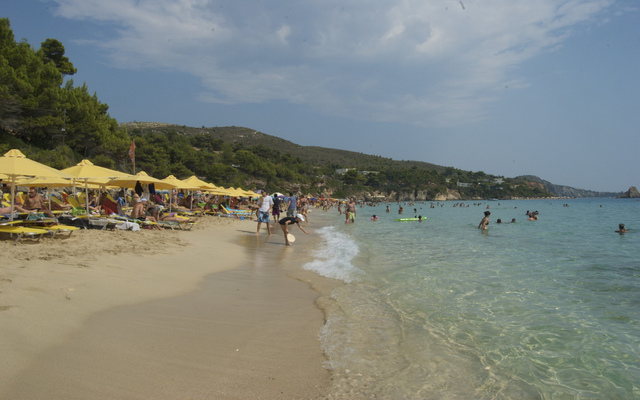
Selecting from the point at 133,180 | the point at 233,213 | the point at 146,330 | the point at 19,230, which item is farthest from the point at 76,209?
the point at 146,330

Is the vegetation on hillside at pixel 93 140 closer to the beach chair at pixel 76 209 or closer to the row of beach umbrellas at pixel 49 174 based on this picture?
the beach chair at pixel 76 209

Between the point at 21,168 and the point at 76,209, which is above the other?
the point at 21,168

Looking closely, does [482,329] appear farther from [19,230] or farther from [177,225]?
[177,225]

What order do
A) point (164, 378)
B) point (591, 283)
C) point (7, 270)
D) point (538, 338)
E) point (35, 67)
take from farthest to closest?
point (35, 67) < point (591, 283) < point (7, 270) < point (538, 338) < point (164, 378)

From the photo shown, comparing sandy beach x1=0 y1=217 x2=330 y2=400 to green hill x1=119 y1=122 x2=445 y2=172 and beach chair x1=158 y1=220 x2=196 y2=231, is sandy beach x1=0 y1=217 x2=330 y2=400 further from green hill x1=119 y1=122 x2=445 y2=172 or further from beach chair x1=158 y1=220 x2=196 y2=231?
green hill x1=119 y1=122 x2=445 y2=172

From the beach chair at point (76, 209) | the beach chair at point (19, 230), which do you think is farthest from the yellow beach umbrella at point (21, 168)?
the beach chair at point (76, 209)

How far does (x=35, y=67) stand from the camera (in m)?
23.2

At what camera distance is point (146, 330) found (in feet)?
11.3

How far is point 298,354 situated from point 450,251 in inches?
298

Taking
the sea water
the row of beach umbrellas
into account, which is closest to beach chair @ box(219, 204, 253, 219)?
the row of beach umbrellas

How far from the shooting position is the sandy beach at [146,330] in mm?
2514

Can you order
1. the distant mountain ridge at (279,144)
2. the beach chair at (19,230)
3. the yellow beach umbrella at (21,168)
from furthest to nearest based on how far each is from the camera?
the distant mountain ridge at (279,144)
the yellow beach umbrella at (21,168)
the beach chair at (19,230)

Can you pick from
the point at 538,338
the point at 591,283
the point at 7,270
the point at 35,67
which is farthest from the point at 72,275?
the point at 35,67

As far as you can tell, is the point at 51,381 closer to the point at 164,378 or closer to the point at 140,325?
the point at 164,378
